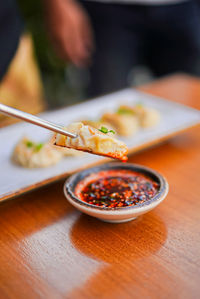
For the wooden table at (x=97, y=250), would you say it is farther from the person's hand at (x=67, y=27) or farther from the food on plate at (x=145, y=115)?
the person's hand at (x=67, y=27)

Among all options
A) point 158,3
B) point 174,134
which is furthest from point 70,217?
point 158,3

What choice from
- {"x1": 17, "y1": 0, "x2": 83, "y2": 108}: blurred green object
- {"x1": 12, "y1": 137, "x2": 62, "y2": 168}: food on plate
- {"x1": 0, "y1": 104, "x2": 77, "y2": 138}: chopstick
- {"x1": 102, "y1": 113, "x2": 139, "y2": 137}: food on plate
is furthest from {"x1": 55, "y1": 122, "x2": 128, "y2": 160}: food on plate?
{"x1": 17, "y1": 0, "x2": 83, "y2": 108}: blurred green object

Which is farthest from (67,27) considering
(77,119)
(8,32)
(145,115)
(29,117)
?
(29,117)

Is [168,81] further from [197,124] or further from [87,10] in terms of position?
[87,10]

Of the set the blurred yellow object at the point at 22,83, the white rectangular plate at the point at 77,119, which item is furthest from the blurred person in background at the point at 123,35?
the white rectangular plate at the point at 77,119

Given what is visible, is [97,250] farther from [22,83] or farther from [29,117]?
[22,83]

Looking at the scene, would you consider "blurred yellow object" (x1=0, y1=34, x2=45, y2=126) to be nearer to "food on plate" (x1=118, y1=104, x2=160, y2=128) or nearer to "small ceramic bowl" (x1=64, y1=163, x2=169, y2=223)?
"food on plate" (x1=118, y1=104, x2=160, y2=128)
